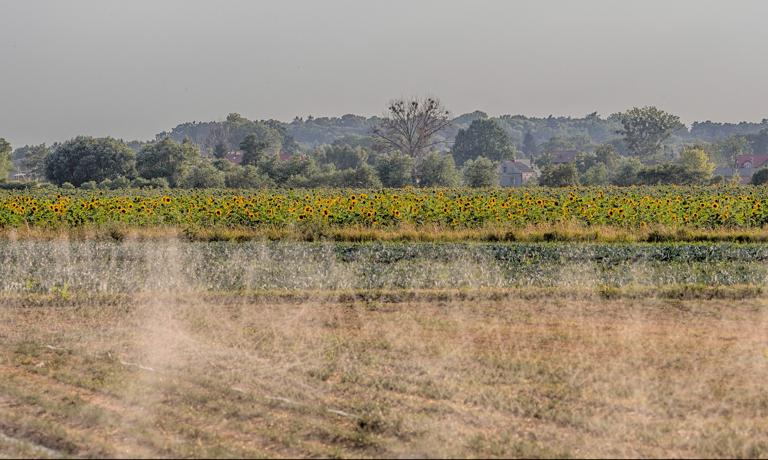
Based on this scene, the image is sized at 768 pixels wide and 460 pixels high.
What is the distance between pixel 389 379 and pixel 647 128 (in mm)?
155472

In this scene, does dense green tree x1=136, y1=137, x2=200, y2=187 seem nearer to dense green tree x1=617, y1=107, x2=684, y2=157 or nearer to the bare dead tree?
the bare dead tree

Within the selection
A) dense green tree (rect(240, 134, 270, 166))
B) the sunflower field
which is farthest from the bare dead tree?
the sunflower field

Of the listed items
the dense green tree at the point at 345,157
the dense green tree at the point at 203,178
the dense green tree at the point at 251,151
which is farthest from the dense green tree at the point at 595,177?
the dense green tree at the point at 345,157

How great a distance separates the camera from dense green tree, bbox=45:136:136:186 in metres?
77.8

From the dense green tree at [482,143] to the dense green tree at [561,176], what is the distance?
3123 inches

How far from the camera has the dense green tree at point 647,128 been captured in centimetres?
15750

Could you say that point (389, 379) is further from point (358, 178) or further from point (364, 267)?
point (358, 178)

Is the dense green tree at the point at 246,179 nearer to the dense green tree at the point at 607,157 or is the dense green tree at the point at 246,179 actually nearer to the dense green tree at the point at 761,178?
the dense green tree at the point at 761,178

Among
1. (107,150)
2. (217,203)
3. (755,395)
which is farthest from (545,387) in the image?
(107,150)

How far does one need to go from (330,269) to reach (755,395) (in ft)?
37.8

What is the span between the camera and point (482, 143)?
151625mm

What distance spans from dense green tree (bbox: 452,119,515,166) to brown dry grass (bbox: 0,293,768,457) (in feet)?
443

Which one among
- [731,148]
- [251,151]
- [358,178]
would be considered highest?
[731,148]

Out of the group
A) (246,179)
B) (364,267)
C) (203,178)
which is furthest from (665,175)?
(364,267)
